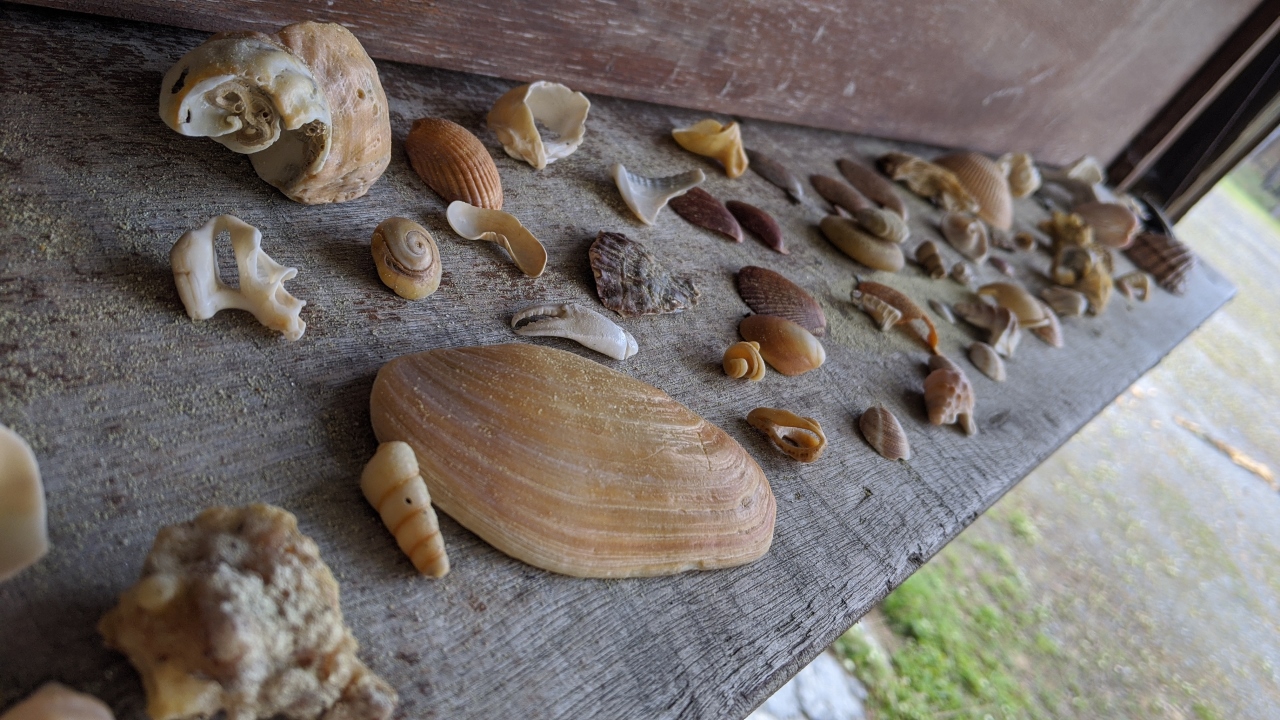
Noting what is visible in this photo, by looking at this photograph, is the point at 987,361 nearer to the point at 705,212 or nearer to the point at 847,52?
the point at 705,212

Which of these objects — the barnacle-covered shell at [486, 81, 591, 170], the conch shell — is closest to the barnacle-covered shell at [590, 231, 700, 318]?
the barnacle-covered shell at [486, 81, 591, 170]

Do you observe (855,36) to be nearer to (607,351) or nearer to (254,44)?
(607,351)

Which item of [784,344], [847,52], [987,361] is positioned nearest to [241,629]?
[784,344]

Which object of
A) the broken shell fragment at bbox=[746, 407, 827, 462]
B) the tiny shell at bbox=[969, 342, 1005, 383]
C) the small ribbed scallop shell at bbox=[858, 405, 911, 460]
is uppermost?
the broken shell fragment at bbox=[746, 407, 827, 462]

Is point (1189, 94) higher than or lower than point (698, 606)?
higher

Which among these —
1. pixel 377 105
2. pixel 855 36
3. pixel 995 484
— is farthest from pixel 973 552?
pixel 377 105

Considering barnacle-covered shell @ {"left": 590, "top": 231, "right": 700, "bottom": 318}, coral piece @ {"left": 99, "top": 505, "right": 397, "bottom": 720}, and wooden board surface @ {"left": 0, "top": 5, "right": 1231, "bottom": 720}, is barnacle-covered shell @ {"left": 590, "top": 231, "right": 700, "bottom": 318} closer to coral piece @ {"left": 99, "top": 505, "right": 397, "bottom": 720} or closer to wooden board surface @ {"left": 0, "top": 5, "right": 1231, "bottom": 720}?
wooden board surface @ {"left": 0, "top": 5, "right": 1231, "bottom": 720}
